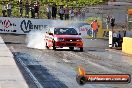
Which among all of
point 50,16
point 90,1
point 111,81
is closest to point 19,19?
point 50,16

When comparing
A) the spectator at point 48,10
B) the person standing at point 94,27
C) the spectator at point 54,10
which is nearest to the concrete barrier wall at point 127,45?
the person standing at point 94,27

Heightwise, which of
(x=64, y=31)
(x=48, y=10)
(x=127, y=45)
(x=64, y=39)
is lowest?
(x=127, y=45)

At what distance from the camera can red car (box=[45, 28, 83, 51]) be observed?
26.7 m

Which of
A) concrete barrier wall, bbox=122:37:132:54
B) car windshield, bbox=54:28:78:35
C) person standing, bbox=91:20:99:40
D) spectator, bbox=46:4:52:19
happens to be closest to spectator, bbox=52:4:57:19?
spectator, bbox=46:4:52:19

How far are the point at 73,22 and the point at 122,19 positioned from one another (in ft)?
18.2

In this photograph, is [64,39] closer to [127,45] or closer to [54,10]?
[127,45]

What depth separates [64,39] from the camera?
26.7 meters

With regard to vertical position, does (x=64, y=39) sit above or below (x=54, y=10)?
below

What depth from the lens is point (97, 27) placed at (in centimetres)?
3931

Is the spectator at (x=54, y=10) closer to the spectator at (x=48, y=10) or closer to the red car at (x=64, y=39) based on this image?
the spectator at (x=48, y=10)

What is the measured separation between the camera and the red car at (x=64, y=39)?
26703 millimetres

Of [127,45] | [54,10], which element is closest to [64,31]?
[127,45]

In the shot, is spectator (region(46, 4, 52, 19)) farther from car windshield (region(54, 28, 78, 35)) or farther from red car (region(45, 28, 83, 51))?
red car (region(45, 28, 83, 51))

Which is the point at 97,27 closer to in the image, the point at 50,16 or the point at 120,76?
the point at 50,16
